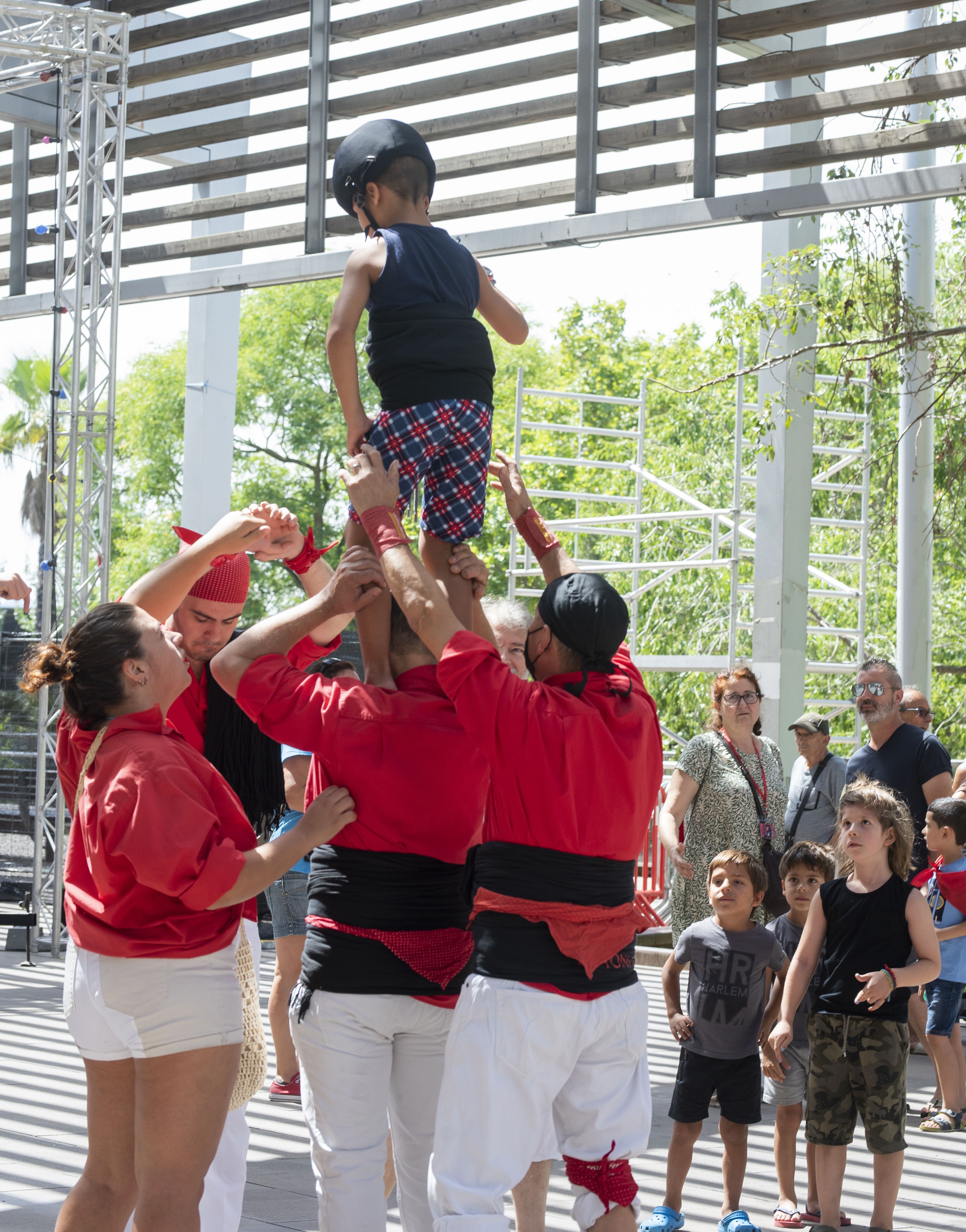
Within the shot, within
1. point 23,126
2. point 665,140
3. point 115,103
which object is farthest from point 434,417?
point 23,126

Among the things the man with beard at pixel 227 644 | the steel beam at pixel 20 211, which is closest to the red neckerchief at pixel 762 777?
the man with beard at pixel 227 644

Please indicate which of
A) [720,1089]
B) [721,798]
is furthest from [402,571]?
[721,798]

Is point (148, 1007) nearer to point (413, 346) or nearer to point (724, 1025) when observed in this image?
point (413, 346)

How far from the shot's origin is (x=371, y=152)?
3.46m

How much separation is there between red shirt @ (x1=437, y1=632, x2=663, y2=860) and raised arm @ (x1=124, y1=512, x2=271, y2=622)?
0.82 m

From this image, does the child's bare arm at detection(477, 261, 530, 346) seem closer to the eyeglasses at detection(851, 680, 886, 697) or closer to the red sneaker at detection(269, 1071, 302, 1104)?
the red sneaker at detection(269, 1071, 302, 1104)

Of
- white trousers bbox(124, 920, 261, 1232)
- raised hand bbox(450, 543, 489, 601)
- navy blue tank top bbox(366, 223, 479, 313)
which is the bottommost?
white trousers bbox(124, 920, 261, 1232)

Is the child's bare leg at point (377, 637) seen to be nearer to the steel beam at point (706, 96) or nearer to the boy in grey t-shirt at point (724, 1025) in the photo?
the boy in grey t-shirt at point (724, 1025)

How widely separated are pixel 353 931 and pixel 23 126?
10487 mm

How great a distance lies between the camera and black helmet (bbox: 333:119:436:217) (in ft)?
11.3

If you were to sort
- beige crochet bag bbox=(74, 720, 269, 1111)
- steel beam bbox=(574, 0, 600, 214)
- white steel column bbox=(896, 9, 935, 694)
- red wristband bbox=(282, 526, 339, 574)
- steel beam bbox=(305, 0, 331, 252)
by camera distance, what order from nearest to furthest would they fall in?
beige crochet bag bbox=(74, 720, 269, 1111) < red wristband bbox=(282, 526, 339, 574) < steel beam bbox=(574, 0, 600, 214) < steel beam bbox=(305, 0, 331, 252) < white steel column bbox=(896, 9, 935, 694)

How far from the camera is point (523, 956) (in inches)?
110

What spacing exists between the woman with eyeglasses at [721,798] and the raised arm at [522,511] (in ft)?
8.63

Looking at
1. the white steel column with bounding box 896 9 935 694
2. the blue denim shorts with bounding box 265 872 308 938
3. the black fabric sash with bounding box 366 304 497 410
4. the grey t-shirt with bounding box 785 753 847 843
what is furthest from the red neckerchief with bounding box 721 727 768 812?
the white steel column with bounding box 896 9 935 694
